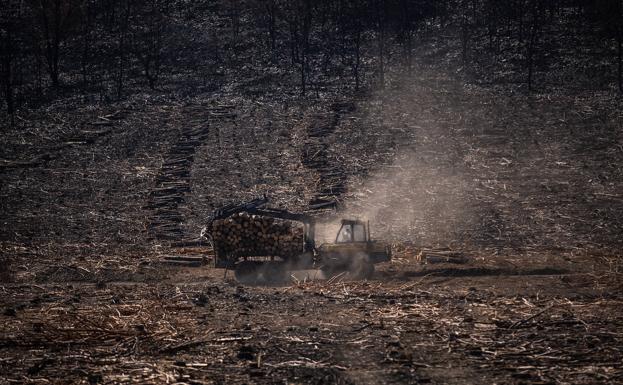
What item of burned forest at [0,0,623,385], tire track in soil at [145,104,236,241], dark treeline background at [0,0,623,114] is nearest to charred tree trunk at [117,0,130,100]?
dark treeline background at [0,0,623,114]

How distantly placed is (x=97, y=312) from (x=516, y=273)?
1027 cm

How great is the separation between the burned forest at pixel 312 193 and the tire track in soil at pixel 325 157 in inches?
6.7

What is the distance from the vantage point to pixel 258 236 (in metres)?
18.9

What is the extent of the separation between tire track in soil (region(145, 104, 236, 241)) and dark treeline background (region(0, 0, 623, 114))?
4.35 meters

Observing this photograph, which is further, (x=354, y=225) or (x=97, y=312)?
(x=354, y=225)

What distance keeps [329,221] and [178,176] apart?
8008 millimetres

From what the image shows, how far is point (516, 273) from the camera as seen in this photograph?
1769 centimetres

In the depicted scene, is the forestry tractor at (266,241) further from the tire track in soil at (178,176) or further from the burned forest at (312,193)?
the tire track in soil at (178,176)

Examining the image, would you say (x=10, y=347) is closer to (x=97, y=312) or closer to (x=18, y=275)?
(x=97, y=312)

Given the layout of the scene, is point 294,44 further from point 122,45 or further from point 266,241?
point 266,241

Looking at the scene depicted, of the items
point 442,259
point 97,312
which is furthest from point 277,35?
point 97,312

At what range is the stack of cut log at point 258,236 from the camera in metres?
18.8

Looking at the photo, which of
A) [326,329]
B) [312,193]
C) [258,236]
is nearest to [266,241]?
[258,236]

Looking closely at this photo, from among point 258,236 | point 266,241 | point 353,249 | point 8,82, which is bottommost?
point 353,249
